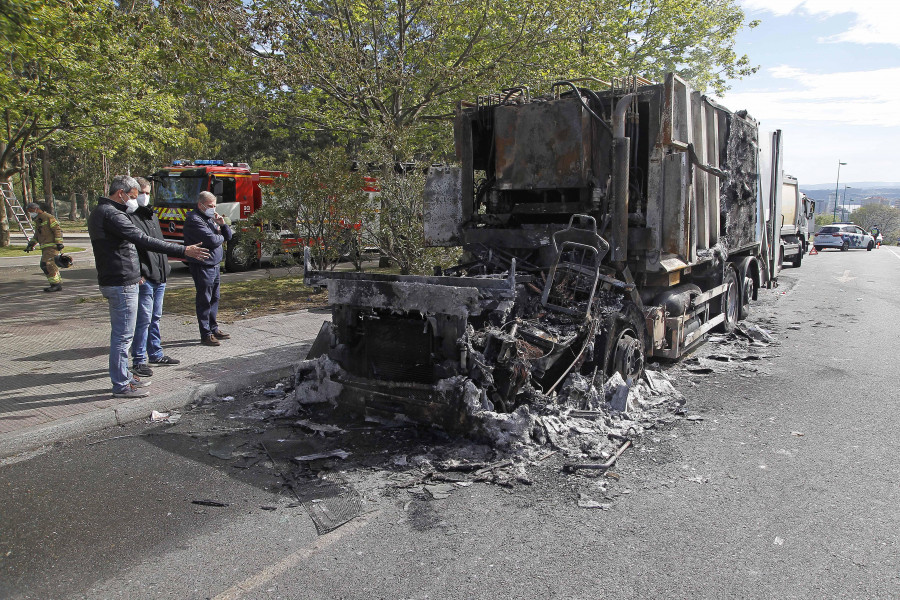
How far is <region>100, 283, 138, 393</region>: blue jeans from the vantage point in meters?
5.68

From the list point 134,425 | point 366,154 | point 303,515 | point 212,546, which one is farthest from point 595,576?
point 366,154

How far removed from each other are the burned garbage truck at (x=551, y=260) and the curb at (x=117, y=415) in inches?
46.6

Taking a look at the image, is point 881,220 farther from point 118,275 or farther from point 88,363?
point 118,275

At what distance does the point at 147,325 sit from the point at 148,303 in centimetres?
23

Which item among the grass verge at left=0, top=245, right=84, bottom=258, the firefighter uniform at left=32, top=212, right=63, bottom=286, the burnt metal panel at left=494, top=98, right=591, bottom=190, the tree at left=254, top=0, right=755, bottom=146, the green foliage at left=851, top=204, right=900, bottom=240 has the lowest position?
the green foliage at left=851, top=204, right=900, bottom=240

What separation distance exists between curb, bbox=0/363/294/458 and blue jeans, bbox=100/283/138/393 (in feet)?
0.96

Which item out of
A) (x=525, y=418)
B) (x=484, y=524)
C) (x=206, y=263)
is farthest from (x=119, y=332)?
(x=484, y=524)

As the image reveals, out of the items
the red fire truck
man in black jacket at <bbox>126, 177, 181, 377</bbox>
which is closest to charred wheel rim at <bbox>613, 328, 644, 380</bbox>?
man in black jacket at <bbox>126, 177, 181, 377</bbox>

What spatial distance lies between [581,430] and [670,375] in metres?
2.62

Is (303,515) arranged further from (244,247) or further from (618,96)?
(244,247)

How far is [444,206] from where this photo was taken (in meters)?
7.34

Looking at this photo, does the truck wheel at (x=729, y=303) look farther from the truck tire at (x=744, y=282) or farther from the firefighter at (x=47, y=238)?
the firefighter at (x=47, y=238)

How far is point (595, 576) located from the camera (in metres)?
3.04

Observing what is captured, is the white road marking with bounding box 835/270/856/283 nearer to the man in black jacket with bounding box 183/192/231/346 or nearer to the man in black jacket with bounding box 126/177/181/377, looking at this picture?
the man in black jacket with bounding box 183/192/231/346
